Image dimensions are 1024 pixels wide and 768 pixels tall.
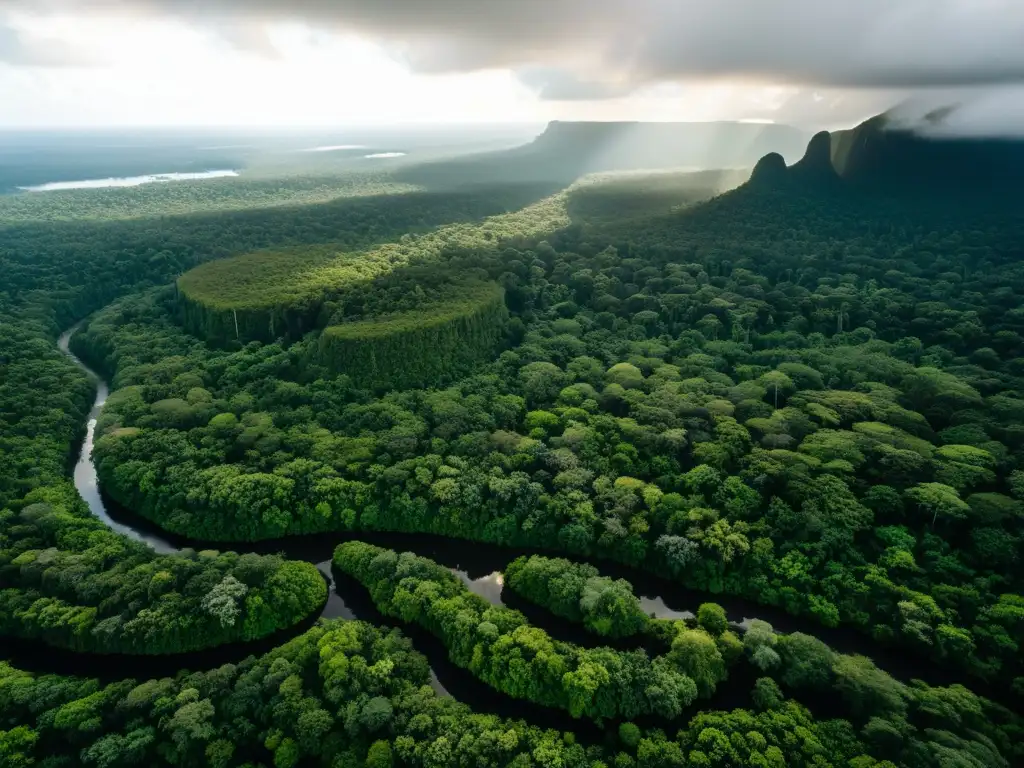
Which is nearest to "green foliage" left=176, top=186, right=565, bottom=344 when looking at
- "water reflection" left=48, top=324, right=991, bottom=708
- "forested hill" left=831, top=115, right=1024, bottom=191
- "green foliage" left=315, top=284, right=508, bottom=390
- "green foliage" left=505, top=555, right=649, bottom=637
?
"green foliage" left=315, top=284, right=508, bottom=390

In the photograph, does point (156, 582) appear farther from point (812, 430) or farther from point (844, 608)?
point (812, 430)

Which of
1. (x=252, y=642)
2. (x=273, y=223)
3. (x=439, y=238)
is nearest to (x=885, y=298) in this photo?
(x=439, y=238)

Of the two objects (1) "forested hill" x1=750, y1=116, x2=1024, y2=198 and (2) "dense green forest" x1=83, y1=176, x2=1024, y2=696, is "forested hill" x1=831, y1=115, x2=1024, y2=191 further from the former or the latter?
(2) "dense green forest" x1=83, y1=176, x2=1024, y2=696

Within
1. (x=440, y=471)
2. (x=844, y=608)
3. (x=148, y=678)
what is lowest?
(x=148, y=678)

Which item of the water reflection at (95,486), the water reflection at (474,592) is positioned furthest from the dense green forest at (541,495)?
the water reflection at (95,486)

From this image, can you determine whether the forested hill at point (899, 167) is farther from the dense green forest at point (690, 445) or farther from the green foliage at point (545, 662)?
the green foliage at point (545, 662)

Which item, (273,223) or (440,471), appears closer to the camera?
(440,471)

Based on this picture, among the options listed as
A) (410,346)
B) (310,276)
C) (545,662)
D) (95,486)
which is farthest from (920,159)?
(95,486)
